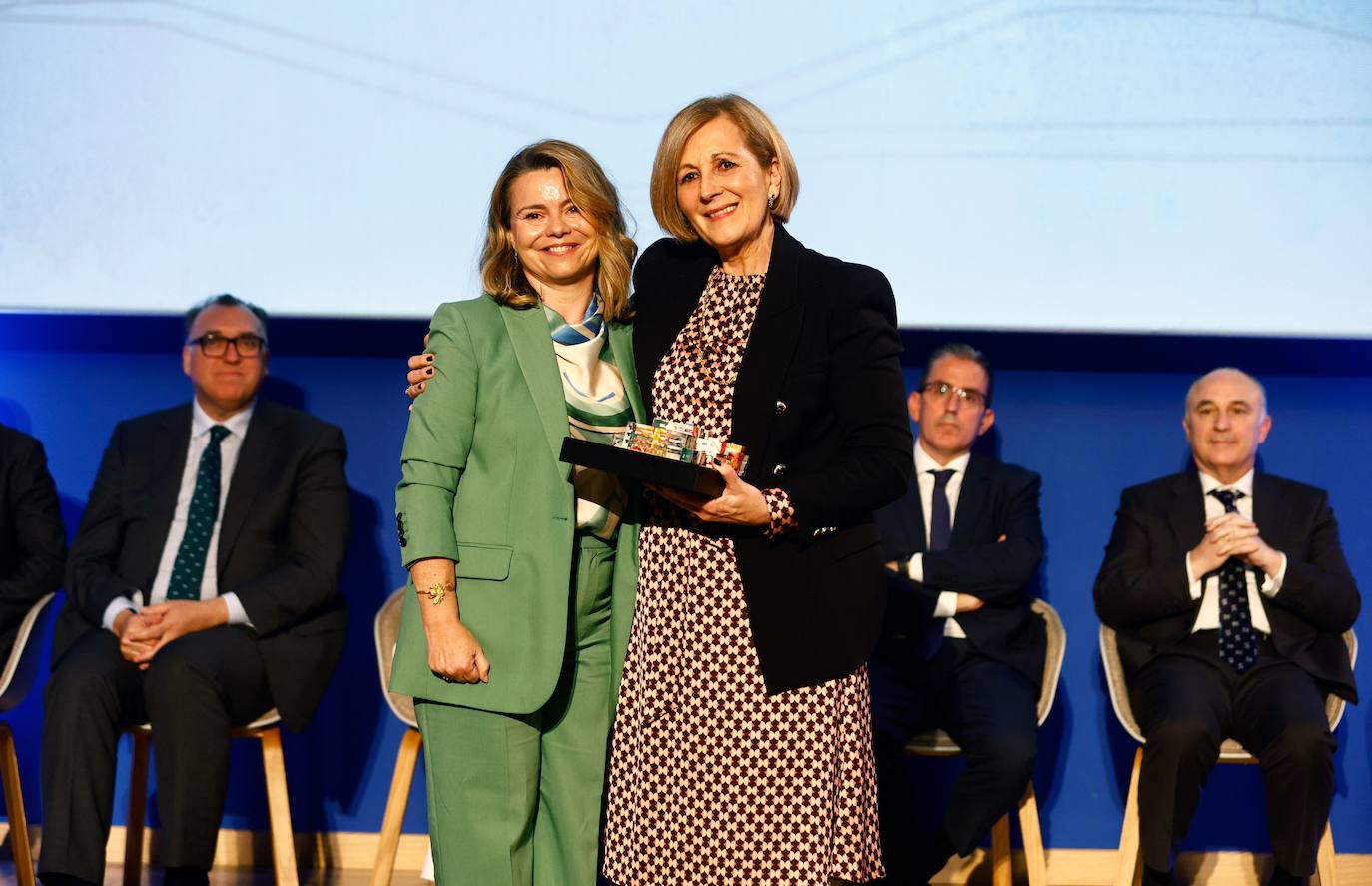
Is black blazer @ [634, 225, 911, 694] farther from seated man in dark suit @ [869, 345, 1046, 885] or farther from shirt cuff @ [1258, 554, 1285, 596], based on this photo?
shirt cuff @ [1258, 554, 1285, 596]

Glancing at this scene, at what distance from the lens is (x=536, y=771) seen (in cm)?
238

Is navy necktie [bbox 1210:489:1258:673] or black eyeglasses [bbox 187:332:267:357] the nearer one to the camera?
navy necktie [bbox 1210:489:1258:673]

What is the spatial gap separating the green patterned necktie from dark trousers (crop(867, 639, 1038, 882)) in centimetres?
187

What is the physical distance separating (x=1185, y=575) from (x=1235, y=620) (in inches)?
7.6

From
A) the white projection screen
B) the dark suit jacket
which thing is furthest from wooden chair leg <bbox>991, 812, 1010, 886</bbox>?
the dark suit jacket

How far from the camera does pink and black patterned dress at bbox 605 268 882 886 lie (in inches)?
88.4

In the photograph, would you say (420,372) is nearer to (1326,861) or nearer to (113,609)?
(113,609)

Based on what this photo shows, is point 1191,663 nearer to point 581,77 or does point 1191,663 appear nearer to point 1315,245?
point 1315,245

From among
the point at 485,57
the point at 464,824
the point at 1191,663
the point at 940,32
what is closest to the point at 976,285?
the point at 940,32

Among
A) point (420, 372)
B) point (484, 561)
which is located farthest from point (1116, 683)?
point (420, 372)

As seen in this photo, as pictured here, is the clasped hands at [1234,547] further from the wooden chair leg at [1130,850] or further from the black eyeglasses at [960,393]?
the black eyeglasses at [960,393]

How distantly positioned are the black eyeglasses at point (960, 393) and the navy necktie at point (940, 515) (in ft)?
0.70

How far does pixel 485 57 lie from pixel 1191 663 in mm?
2659

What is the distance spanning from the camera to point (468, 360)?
238cm
